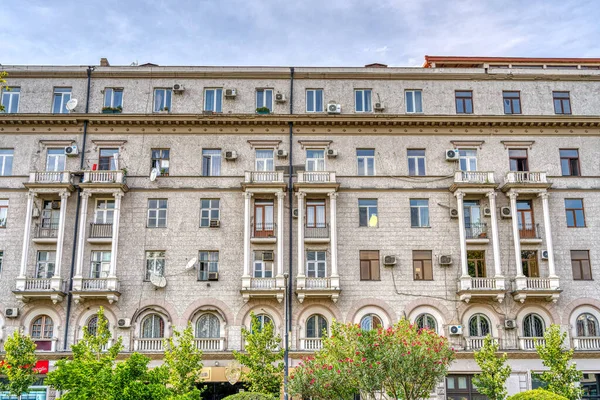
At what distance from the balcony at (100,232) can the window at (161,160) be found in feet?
13.4

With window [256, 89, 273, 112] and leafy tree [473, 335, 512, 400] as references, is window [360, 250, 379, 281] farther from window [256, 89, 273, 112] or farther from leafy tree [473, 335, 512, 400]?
window [256, 89, 273, 112]

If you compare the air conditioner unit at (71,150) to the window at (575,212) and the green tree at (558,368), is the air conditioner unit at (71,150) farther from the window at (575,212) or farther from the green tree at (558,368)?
the window at (575,212)

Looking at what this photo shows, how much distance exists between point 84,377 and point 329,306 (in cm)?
1826

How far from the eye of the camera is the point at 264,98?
129ft

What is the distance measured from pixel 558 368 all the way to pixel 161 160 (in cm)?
2302

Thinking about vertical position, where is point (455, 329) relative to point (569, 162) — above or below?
below

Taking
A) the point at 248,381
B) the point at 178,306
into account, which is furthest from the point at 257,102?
the point at 248,381

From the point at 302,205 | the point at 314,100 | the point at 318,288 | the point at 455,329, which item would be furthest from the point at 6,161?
the point at 455,329

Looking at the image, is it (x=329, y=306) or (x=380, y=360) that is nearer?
(x=380, y=360)

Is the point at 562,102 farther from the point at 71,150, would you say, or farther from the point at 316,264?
the point at 71,150

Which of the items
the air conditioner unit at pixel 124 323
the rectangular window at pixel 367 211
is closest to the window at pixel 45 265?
the air conditioner unit at pixel 124 323

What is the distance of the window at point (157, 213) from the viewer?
122ft

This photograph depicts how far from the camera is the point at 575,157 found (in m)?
38.8

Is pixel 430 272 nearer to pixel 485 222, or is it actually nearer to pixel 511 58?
pixel 485 222
